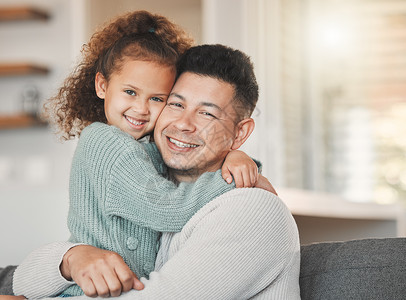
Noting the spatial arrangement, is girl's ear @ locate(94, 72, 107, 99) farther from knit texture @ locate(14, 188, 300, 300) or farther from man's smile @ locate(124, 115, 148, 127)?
knit texture @ locate(14, 188, 300, 300)

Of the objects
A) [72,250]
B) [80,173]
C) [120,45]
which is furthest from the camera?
[120,45]

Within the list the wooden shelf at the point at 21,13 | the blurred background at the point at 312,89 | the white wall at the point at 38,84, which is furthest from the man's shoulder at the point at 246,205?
the wooden shelf at the point at 21,13

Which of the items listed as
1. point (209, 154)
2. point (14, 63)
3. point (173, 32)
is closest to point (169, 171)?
point (209, 154)

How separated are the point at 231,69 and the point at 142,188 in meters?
0.27

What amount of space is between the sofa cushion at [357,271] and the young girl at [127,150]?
0.83 feet

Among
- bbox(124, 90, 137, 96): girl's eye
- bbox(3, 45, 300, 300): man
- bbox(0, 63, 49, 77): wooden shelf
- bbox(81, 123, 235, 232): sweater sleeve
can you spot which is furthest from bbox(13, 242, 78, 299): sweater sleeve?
bbox(0, 63, 49, 77): wooden shelf

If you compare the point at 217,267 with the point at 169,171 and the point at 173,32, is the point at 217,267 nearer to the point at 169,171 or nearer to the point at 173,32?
the point at 169,171

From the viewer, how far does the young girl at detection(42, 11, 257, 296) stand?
3.36 feet

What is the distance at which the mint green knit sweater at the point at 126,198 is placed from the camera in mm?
1018

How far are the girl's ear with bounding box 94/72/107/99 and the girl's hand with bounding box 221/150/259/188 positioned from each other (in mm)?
350

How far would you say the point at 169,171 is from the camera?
1175 millimetres

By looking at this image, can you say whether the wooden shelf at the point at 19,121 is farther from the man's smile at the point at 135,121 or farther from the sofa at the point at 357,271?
the sofa at the point at 357,271

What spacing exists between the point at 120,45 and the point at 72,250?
0.46 m

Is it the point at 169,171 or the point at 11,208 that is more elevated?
the point at 169,171
